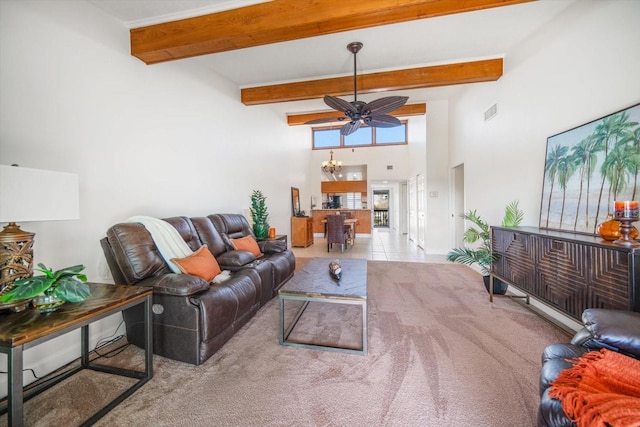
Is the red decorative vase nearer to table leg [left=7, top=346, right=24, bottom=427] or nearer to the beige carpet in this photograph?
the beige carpet

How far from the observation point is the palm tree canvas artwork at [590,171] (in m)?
1.87

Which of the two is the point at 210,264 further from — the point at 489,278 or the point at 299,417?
the point at 489,278

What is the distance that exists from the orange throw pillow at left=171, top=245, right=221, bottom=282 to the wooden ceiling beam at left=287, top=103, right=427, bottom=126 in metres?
4.13

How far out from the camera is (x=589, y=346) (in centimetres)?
116

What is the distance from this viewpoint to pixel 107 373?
179 cm

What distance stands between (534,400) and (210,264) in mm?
2550

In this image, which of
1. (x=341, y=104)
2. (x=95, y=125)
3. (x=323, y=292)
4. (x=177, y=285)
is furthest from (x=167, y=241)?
(x=341, y=104)

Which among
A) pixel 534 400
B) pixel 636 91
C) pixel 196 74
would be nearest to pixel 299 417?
pixel 534 400

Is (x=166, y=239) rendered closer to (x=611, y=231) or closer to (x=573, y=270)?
(x=573, y=270)

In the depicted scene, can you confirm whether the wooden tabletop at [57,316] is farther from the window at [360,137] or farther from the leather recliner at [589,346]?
the window at [360,137]

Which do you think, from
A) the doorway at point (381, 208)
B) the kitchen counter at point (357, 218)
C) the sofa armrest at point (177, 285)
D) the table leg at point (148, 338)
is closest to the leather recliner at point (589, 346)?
the sofa armrest at point (177, 285)

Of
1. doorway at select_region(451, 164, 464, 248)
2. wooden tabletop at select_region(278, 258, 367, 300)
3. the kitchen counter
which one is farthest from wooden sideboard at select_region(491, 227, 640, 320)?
the kitchen counter

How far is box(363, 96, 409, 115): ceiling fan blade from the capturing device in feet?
11.0

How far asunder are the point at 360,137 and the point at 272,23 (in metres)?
6.77
